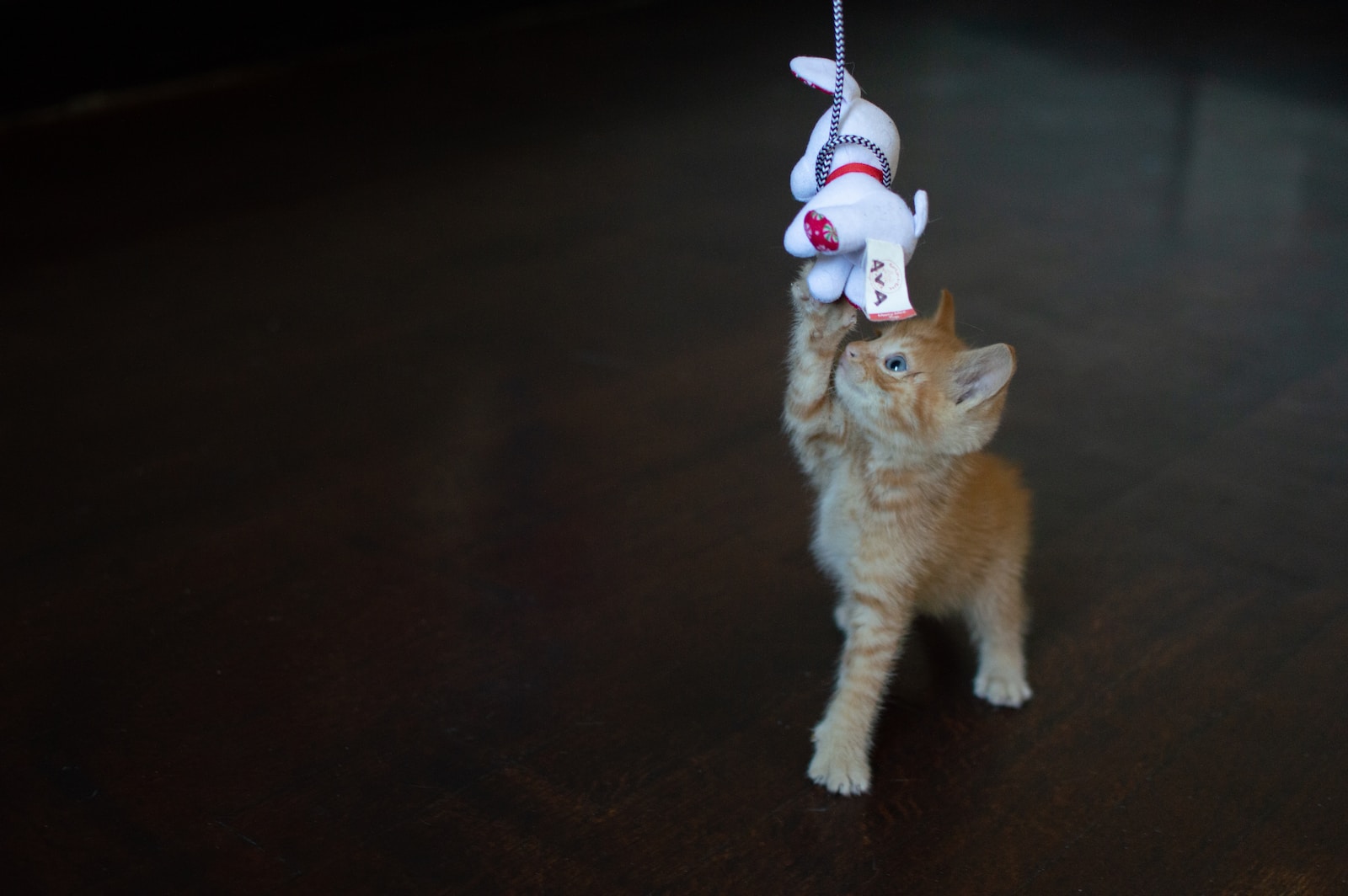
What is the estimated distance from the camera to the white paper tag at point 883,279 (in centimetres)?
118

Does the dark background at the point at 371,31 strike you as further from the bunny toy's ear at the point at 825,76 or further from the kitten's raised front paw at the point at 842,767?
the kitten's raised front paw at the point at 842,767

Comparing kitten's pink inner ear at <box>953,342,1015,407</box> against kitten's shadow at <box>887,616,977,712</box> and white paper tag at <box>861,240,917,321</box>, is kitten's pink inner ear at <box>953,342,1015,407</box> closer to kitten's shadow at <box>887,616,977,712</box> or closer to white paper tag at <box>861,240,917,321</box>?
white paper tag at <box>861,240,917,321</box>

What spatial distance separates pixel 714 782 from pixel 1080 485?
829 mm

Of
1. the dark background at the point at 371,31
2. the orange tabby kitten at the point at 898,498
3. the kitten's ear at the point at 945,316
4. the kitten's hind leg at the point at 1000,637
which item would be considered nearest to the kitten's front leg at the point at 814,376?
the orange tabby kitten at the point at 898,498

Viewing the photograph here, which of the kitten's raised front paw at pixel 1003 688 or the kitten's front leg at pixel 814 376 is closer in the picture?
the kitten's front leg at pixel 814 376

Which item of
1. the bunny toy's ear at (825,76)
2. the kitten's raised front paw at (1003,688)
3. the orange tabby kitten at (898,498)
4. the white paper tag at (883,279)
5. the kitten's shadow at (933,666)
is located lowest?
the kitten's shadow at (933,666)

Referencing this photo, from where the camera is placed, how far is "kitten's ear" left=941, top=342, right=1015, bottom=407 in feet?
4.11

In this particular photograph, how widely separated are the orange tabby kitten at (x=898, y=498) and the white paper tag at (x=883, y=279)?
0.44ft

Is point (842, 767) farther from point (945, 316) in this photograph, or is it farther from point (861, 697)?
point (945, 316)

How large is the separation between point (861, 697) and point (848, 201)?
515mm

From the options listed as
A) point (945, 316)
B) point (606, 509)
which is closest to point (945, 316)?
point (945, 316)

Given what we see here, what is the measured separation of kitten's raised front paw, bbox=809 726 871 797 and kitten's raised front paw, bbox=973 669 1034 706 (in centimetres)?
21

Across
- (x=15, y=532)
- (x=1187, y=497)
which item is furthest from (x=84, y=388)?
(x=1187, y=497)

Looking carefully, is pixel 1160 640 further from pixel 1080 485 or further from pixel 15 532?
pixel 15 532
